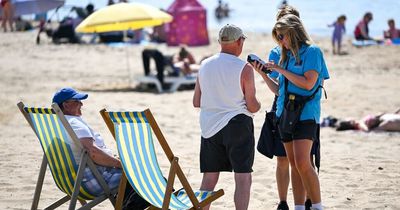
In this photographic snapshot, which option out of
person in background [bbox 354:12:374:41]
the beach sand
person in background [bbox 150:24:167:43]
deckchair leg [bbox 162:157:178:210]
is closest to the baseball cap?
deckchair leg [bbox 162:157:178:210]

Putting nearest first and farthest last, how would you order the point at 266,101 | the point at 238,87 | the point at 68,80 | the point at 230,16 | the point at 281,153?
the point at 238,87
the point at 281,153
the point at 266,101
the point at 68,80
the point at 230,16

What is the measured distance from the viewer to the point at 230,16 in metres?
36.2

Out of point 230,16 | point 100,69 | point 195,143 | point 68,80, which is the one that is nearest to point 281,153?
point 195,143

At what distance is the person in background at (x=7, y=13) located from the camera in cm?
2148

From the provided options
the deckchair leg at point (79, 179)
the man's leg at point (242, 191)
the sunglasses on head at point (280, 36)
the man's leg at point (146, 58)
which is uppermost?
the sunglasses on head at point (280, 36)

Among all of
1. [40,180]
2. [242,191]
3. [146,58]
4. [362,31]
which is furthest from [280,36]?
[362,31]

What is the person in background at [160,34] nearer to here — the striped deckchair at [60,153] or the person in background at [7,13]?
the person in background at [7,13]

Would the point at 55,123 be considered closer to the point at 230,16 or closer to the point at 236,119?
the point at 236,119

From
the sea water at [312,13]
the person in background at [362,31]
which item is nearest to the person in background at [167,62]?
the person in background at [362,31]

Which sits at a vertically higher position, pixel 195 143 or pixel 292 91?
pixel 292 91

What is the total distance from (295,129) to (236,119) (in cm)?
37

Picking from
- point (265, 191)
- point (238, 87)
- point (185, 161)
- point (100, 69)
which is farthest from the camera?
point (100, 69)

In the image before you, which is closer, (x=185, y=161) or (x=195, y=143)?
(x=185, y=161)

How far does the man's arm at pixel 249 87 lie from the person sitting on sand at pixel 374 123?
420cm
